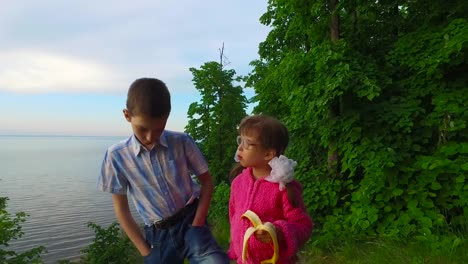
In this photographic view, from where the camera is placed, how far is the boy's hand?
6.29 feet

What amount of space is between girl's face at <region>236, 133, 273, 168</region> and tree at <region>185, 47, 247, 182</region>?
9022 millimetres

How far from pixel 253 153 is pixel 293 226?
0.45m

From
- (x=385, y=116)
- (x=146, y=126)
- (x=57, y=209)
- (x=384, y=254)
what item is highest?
(x=146, y=126)

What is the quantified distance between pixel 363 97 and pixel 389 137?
2.33 feet

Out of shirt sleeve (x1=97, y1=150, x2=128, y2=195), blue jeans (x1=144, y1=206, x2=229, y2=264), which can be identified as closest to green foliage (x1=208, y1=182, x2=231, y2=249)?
blue jeans (x1=144, y1=206, x2=229, y2=264)

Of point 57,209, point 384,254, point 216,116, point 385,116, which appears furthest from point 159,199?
point 57,209

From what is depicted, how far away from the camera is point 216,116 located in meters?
11.4

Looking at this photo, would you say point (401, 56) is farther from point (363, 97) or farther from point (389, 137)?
point (389, 137)

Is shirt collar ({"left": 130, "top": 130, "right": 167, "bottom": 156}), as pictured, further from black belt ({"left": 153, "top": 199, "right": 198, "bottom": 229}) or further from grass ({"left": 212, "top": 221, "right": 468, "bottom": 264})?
grass ({"left": 212, "top": 221, "right": 468, "bottom": 264})

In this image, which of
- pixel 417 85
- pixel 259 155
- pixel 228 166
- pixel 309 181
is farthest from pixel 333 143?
pixel 228 166

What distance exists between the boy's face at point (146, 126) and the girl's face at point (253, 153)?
47cm

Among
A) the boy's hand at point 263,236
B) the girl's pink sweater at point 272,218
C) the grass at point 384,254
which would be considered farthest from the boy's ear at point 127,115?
the grass at point 384,254

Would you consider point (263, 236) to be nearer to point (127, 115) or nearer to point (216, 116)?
point (127, 115)

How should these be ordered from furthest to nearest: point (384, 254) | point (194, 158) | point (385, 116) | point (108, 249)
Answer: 1. point (108, 249)
2. point (385, 116)
3. point (384, 254)
4. point (194, 158)
